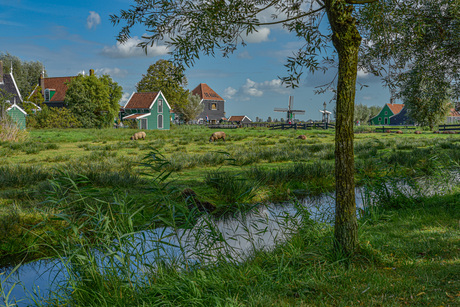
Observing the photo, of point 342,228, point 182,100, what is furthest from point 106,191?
point 182,100

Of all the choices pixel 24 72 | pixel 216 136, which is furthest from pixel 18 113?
pixel 24 72

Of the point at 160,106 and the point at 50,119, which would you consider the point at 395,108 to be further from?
the point at 50,119

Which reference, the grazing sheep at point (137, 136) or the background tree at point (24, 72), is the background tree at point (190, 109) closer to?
the background tree at point (24, 72)

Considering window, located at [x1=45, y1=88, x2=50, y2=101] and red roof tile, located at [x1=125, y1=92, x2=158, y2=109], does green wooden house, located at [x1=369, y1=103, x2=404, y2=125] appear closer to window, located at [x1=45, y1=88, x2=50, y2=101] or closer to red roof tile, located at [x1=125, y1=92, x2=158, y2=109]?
red roof tile, located at [x1=125, y1=92, x2=158, y2=109]

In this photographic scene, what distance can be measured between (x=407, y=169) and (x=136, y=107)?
5053cm

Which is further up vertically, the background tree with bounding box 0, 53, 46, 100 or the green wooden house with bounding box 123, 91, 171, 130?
the background tree with bounding box 0, 53, 46, 100

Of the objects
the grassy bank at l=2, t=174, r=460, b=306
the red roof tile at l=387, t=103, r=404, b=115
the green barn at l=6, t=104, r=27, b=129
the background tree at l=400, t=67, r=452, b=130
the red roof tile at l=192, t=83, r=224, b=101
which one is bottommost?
the grassy bank at l=2, t=174, r=460, b=306

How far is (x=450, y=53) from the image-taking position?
30.1ft

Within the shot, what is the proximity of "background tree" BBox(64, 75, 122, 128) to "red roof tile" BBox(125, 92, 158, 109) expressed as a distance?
12.8 ft

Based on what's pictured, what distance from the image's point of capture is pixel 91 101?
168ft

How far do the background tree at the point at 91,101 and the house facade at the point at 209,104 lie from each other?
29.6 metres

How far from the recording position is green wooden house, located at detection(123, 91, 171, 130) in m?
56.0

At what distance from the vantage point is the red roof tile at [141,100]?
56.9m

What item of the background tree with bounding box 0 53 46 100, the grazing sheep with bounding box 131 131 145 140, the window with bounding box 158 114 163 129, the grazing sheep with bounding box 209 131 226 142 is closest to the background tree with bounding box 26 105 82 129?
the window with bounding box 158 114 163 129
